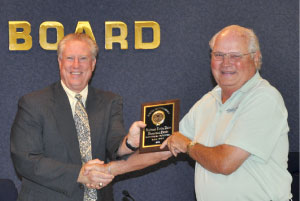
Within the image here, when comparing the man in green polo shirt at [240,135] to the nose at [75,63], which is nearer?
the man in green polo shirt at [240,135]

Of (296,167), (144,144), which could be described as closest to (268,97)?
(144,144)

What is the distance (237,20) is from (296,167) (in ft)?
4.79

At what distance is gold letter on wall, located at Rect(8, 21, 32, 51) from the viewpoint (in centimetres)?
418

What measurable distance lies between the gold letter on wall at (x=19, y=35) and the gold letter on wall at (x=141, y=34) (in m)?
0.96

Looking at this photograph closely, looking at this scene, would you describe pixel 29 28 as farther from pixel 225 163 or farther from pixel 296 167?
pixel 296 167

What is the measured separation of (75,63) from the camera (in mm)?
3248

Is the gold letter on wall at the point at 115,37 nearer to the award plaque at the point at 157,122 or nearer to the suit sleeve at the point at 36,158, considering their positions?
the suit sleeve at the point at 36,158

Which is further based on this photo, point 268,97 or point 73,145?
point 73,145

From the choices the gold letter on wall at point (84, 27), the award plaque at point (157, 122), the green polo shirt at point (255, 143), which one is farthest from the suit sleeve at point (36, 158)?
the gold letter on wall at point (84, 27)

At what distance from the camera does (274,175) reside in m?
2.63

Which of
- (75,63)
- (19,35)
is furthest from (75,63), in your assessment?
(19,35)

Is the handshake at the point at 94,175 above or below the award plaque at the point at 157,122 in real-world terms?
below

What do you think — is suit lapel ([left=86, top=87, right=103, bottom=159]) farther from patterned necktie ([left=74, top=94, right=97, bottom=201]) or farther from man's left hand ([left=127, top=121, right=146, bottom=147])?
man's left hand ([left=127, top=121, right=146, bottom=147])

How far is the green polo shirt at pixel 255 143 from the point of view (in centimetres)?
256
